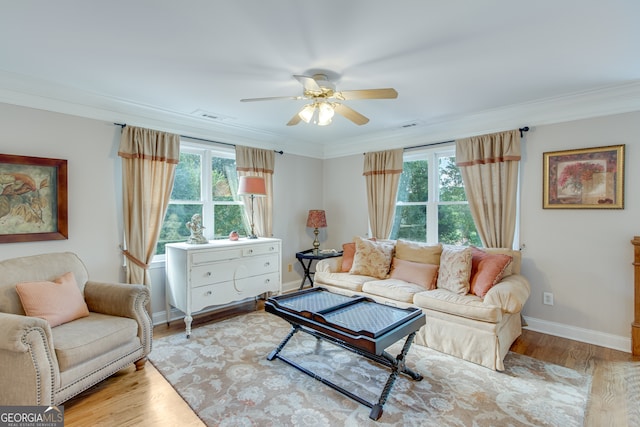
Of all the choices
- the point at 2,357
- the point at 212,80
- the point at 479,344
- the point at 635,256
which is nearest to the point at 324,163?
the point at 212,80

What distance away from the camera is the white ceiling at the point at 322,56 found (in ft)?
5.78

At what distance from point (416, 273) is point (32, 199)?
367 cm

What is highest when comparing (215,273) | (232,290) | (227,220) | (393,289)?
(227,220)

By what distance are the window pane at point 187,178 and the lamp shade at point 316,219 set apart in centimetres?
163

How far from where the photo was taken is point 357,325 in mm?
2178

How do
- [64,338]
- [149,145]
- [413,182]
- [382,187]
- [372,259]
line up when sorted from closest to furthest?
1. [64,338]
2. [149,145]
3. [372,259]
4. [413,182]
5. [382,187]

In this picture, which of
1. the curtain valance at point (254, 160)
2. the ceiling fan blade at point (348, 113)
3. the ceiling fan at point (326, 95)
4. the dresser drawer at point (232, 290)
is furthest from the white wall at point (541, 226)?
the ceiling fan blade at point (348, 113)

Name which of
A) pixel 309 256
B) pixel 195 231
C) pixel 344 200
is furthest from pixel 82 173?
pixel 344 200

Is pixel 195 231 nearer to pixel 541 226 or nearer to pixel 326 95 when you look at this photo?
pixel 326 95

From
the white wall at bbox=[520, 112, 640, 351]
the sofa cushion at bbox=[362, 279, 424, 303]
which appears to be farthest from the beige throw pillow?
the white wall at bbox=[520, 112, 640, 351]

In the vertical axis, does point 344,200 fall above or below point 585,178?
below

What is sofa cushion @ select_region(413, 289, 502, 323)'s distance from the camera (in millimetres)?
2588

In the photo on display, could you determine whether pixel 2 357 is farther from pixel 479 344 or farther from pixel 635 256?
pixel 635 256

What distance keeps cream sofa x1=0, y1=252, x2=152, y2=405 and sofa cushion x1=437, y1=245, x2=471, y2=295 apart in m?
2.73
